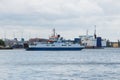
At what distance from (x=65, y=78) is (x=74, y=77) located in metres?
1.97

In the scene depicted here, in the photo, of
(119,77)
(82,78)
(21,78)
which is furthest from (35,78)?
(119,77)

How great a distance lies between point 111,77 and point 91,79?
3.68 meters

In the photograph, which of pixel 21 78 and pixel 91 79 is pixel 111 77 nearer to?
pixel 91 79

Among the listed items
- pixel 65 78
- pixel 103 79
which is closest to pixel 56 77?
pixel 65 78

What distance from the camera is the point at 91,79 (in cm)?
6244

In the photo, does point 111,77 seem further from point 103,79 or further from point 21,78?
point 21,78

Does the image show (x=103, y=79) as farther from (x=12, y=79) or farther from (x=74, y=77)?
(x=12, y=79)

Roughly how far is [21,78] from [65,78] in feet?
18.8

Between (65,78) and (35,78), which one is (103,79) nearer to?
(65,78)

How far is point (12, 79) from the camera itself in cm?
6322

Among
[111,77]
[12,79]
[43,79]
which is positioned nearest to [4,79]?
[12,79]

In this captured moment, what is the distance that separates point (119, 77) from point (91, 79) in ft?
13.8

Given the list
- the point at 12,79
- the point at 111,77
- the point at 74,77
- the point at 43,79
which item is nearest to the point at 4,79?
the point at 12,79

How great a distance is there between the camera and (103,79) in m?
62.4
